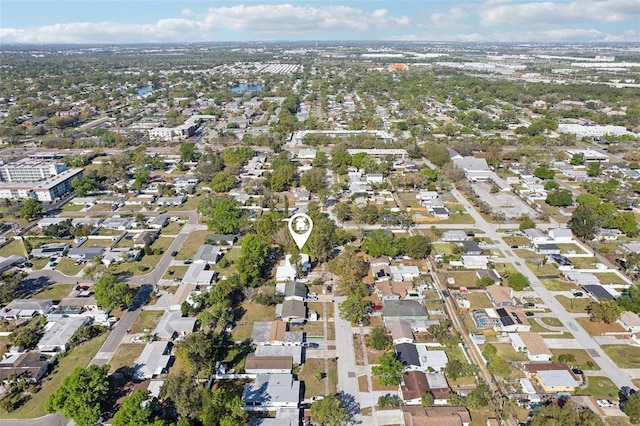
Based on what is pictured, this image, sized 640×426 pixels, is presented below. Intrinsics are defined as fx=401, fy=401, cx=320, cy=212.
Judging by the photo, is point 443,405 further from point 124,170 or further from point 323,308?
point 124,170

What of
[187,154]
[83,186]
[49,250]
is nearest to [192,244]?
[49,250]

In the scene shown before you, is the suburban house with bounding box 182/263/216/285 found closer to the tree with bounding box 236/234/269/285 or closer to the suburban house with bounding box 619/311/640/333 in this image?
the tree with bounding box 236/234/269/285

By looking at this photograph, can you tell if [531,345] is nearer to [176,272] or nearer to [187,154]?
[176,272]

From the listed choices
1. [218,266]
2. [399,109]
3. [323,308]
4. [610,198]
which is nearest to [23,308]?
[218,266]

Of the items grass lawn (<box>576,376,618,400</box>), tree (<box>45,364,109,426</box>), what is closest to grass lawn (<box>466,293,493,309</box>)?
grass lawn (<box>576,376,618,400</box>)

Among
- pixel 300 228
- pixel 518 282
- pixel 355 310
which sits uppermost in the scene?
pixel 300 228
